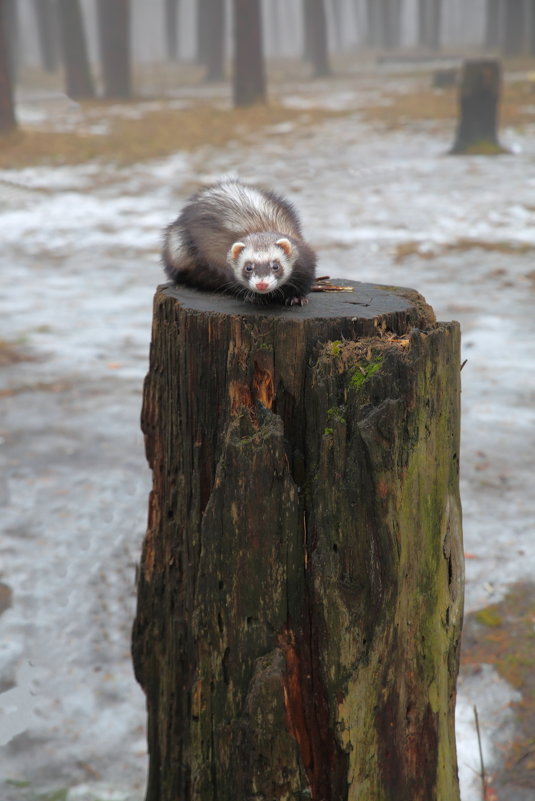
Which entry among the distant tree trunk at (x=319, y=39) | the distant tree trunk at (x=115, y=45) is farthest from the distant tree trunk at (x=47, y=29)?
the distant tree trunk at (x=115, y=45)

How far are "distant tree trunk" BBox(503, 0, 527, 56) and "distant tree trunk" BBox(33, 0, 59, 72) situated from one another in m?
16.8

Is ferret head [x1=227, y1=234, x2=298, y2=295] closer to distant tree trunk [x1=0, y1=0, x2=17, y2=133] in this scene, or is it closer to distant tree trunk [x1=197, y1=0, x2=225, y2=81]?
distant tree trunk [x1=0, y1=0, x2=17, y2=133]

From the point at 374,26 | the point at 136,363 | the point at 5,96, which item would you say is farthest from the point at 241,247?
the point at 374,26

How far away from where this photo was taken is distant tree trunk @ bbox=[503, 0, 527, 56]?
28.6 m

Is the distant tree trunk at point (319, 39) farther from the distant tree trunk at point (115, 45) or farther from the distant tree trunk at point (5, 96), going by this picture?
the distant tree trunk at point (5, 96)

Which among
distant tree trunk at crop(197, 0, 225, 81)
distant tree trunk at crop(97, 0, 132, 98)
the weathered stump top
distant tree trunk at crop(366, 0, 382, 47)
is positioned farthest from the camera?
distant tree trunk at crop(366, 0, 382, 47)

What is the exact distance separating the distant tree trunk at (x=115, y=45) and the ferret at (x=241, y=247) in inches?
806

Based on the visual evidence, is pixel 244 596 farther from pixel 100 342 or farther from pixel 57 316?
pixel 57 316

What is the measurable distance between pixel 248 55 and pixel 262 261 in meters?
17.8

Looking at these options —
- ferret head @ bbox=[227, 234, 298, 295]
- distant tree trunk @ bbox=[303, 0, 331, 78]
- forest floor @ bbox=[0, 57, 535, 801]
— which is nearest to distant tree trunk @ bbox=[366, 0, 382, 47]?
distant tree trunk @ bbox=[303, 0, 331, 78]

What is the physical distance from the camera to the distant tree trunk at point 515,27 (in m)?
28.6

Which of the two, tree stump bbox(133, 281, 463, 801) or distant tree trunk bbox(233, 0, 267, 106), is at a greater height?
distant tree trunk bbox(233, 0, 267, 106)

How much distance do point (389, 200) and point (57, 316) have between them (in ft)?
19.5

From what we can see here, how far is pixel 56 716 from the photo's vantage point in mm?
3793
